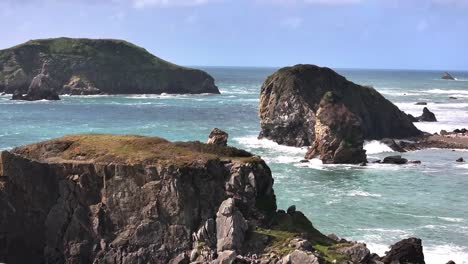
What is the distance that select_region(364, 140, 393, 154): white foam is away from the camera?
89500mm

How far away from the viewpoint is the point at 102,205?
124ft

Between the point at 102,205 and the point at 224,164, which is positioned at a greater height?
the point at 224,164

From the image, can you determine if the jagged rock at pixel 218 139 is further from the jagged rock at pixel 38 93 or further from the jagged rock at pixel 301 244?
the jagged rock at pixel 38 93

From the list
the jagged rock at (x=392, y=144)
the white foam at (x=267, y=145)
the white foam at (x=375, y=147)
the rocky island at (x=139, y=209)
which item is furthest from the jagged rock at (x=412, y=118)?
the rocky island at (x=139, y=209)

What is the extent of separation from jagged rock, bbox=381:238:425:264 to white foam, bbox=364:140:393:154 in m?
50.1

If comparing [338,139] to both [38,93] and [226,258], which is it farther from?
[38,93]

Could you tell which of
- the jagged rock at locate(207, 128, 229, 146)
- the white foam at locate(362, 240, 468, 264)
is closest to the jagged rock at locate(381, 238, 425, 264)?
the white foam at locate(362, 240, 468, 264)

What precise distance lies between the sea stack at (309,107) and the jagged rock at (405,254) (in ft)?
170

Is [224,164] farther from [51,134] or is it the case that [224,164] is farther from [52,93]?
[52,93]

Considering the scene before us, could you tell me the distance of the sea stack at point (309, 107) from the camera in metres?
94.5

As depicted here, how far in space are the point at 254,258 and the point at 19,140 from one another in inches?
2797

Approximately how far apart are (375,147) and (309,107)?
11736 mm

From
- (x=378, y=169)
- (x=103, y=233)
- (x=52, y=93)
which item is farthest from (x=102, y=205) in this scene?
(x=52, y=93)

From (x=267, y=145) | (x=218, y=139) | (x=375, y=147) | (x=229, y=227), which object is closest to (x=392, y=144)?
(x=375, y=147)
